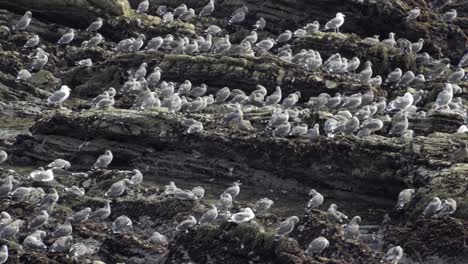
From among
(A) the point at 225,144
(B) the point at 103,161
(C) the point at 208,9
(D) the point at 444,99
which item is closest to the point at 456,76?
(D) the point at 444,99

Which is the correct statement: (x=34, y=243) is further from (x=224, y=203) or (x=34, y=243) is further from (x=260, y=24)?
(x=260, y=24)

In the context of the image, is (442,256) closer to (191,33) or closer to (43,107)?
(43,107)

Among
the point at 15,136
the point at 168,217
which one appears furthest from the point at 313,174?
the point at 15,136

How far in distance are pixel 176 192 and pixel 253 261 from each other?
12.0 ft

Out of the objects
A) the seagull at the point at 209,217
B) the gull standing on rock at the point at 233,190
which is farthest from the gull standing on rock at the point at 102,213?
the gull standing on rock at the point at 233,190

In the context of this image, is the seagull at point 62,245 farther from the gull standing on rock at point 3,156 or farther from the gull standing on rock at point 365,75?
the gull standing on rock at point 365,75

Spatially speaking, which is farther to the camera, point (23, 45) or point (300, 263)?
point (23, 45)

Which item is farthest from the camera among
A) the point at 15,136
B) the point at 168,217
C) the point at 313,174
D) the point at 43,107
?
the point at 43,107

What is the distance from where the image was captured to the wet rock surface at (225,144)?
3325 centimetres

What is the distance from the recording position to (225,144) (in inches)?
1502

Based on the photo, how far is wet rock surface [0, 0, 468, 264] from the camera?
33.2 metres

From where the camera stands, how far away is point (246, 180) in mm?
37750

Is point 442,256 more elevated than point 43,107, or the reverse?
point 442,256

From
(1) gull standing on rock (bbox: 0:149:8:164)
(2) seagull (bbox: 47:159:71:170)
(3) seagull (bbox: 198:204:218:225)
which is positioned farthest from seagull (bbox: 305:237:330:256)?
(1) gull standing on rock (bbox: 0:149:8:164)
